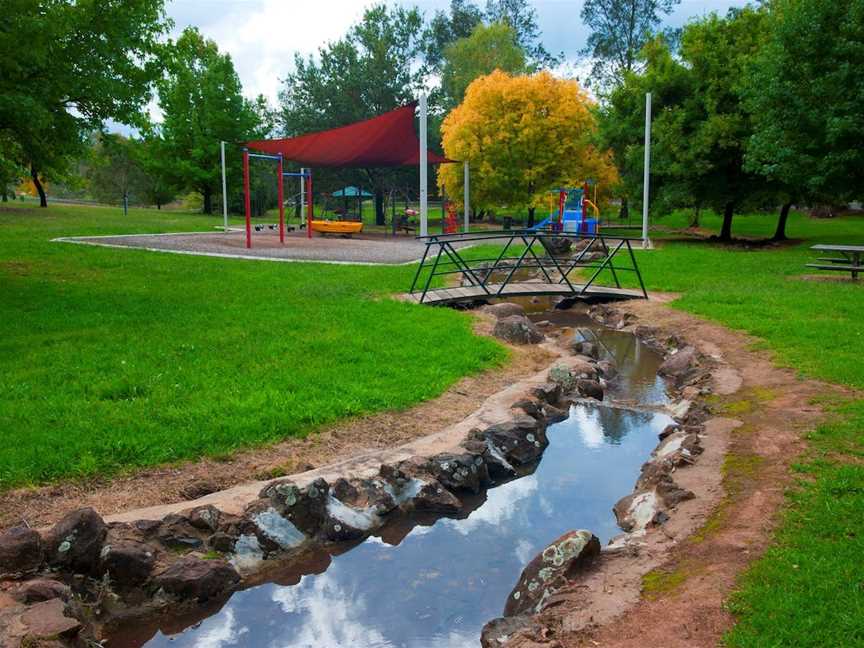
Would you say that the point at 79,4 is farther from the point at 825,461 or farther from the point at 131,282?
the point at 825,461

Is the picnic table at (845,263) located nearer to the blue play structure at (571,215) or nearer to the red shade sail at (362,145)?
the blue play structure at (571,215)

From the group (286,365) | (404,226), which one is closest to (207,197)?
(404,226)

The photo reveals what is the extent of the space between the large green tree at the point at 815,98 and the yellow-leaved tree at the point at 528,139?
1092 cm

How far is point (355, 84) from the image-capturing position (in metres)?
42.7

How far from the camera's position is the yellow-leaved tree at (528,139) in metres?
29.3

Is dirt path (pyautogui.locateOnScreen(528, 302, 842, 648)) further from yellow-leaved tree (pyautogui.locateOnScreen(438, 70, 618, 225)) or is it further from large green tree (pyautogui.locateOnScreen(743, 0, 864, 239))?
yellow-leaved tree (pyautogui.locateOnScreen(438, 70, 618, 225))

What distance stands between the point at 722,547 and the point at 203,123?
38288 mm

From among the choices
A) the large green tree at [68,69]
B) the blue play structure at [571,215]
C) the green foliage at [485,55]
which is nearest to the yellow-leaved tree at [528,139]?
the blue play structure at [571,215]

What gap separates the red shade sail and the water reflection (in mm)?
19385

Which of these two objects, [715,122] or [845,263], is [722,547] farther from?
[715,122]

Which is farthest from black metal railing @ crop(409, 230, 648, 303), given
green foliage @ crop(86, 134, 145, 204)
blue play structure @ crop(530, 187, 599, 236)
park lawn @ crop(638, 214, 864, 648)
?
green foliage @ crop(86, 134, 145, 204)

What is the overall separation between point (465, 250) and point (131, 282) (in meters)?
11.1

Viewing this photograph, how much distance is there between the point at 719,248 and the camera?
874 inches

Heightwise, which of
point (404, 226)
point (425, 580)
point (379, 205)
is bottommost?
point (425, 580)
